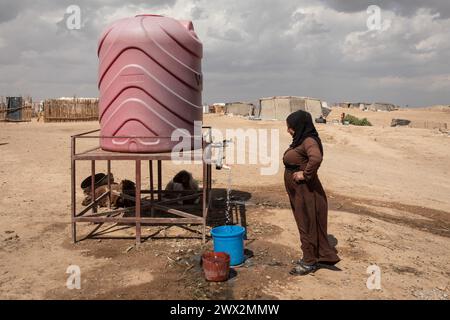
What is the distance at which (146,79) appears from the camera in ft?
19.2

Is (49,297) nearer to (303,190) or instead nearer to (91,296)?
(91,296)

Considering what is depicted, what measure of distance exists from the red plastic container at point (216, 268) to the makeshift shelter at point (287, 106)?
26.8m

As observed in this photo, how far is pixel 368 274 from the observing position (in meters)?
5.07

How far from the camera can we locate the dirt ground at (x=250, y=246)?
15.1 feet

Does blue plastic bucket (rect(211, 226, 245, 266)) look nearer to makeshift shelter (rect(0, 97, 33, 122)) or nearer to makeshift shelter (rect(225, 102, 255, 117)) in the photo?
makeshift shelter (rect(0, 97, 33, 122))

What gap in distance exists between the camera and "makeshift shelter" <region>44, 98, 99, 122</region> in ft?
90.9

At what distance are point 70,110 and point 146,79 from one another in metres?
24.5

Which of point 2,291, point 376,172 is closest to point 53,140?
point 376,172

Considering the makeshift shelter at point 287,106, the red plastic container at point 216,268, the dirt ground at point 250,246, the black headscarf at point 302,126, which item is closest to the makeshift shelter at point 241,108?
the makeshift shelter at point 287,106

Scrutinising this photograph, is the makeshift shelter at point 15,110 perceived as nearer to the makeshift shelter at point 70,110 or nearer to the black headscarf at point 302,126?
the makeshift shelter at point 70,110

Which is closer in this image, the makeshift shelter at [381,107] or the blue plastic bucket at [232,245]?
the blue plastic bucket at [232,245]

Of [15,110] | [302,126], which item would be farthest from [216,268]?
[15,110]

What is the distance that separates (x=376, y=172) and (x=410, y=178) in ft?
3.65

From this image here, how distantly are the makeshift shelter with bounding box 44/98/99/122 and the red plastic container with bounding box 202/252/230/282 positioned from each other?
26.0 m
